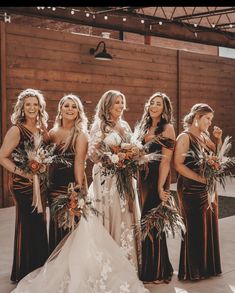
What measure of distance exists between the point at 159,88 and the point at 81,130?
6770 mm

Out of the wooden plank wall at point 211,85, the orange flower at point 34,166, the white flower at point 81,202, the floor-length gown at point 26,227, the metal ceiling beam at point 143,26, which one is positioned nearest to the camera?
the white flower at point 81,202

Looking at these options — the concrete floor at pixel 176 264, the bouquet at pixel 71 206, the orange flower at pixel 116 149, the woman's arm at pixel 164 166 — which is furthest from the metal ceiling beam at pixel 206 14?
the bouquet at pixel 71 206

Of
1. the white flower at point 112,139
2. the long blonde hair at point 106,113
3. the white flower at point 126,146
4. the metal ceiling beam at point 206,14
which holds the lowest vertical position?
the white flower at point 126,146

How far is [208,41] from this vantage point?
1271 centimetres

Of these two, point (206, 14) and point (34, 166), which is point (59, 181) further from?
point (206, 14)

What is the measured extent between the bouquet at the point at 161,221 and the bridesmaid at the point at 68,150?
641 mm

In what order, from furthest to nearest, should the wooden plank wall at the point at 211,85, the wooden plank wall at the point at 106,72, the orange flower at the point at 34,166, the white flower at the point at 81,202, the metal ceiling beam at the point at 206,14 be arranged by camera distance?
the wooden plank wall at the point at 211,85 → the metal ceiling beam at the point at 206,14 → the wooden plank wall at the point at 106,72 → the orange flower at the point at 34,166 → the white flower at the point at 81,202

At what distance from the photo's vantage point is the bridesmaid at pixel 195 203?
13.4 ft

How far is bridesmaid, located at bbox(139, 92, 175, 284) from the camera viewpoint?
13.2 feet

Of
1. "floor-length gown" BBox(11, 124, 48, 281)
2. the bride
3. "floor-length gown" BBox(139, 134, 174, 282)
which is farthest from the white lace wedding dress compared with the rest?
"floor-length gown" BBox(11, 124, 48, 281)

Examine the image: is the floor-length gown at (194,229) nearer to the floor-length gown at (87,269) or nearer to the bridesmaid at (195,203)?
the bridesmaid at (195,203)

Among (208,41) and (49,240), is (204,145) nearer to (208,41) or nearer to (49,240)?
(49,240)

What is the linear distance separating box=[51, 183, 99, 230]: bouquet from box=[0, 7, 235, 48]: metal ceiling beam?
6.07m
